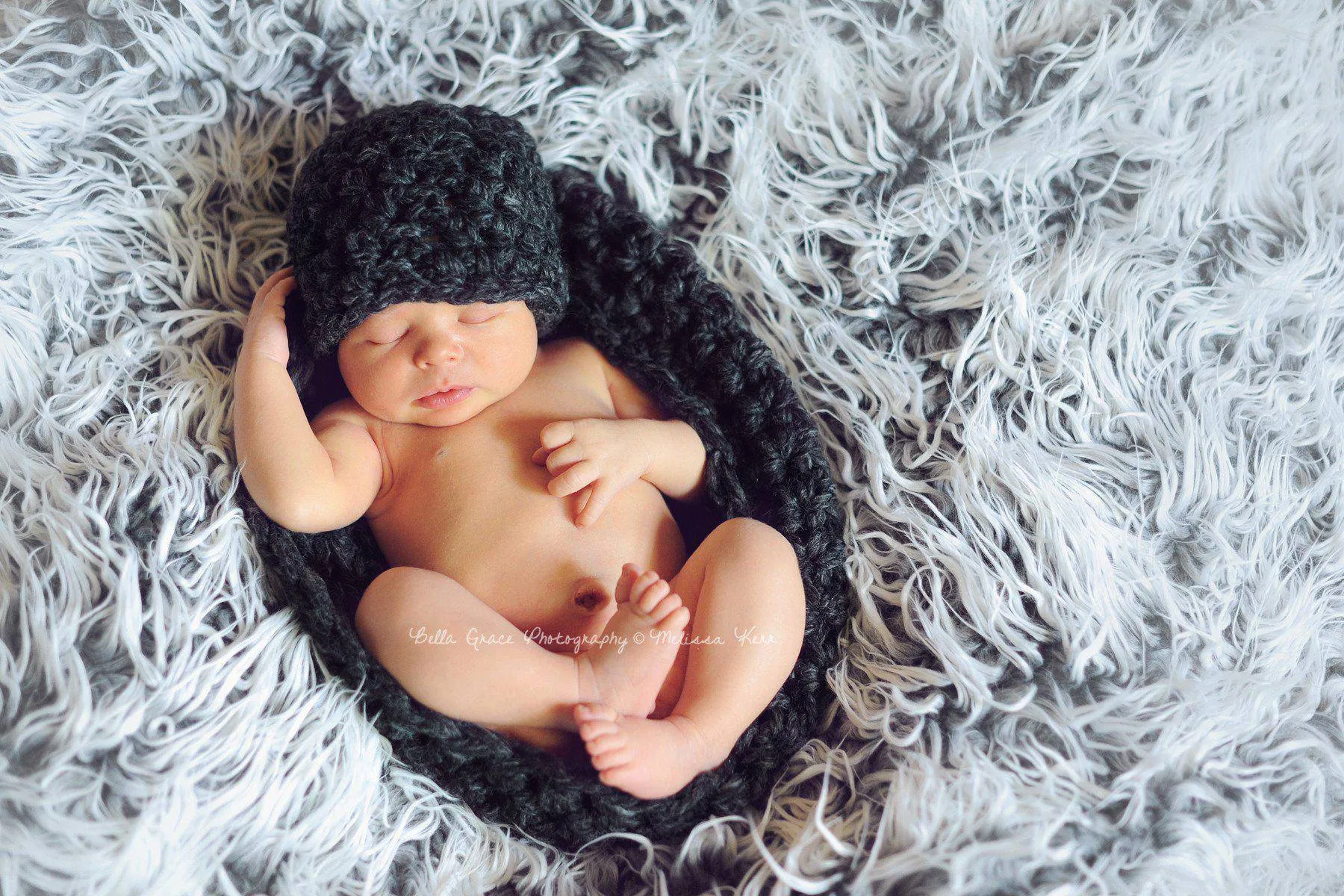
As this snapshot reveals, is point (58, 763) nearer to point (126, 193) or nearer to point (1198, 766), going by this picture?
point (126, 193)

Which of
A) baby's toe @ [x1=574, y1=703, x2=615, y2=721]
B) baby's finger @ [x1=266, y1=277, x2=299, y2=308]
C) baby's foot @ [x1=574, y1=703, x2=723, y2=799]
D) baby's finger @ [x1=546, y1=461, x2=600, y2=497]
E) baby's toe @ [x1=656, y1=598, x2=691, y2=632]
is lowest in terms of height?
baby's foot @ [x1=574, y1=703, x2=723, y2=799]

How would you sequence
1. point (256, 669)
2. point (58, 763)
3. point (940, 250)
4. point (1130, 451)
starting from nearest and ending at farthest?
point (58, 763) → point (256, 669) → point (1130, 451) → point (940, 250)

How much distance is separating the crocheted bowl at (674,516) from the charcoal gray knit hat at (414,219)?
13 cm

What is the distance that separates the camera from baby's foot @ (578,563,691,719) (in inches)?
38.3

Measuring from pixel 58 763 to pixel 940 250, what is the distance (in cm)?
Result: 111

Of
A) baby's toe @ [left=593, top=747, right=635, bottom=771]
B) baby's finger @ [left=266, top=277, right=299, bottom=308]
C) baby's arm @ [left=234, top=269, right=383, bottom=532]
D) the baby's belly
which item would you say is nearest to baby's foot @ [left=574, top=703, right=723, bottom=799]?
baby's toe @ [left=593, top=747, right=635, bottom=771]

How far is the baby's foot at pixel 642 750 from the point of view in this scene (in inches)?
36.2

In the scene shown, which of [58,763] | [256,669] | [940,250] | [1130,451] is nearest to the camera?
[58,763]

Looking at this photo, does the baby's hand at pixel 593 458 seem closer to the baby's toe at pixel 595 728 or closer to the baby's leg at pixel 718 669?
the baby's leg at pixel 718 669

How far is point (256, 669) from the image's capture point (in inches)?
37.8

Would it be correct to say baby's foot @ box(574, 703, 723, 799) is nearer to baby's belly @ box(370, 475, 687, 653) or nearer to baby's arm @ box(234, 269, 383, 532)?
baby's belly @ box(370, 475, 687, 653)

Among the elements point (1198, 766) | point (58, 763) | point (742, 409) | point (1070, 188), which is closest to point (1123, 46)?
point (1070, 188)

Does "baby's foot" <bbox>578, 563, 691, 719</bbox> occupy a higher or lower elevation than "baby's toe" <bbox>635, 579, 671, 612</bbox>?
lower

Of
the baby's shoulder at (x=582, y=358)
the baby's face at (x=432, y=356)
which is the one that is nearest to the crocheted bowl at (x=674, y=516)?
the baby's shoulder at (x=582, y=358)
